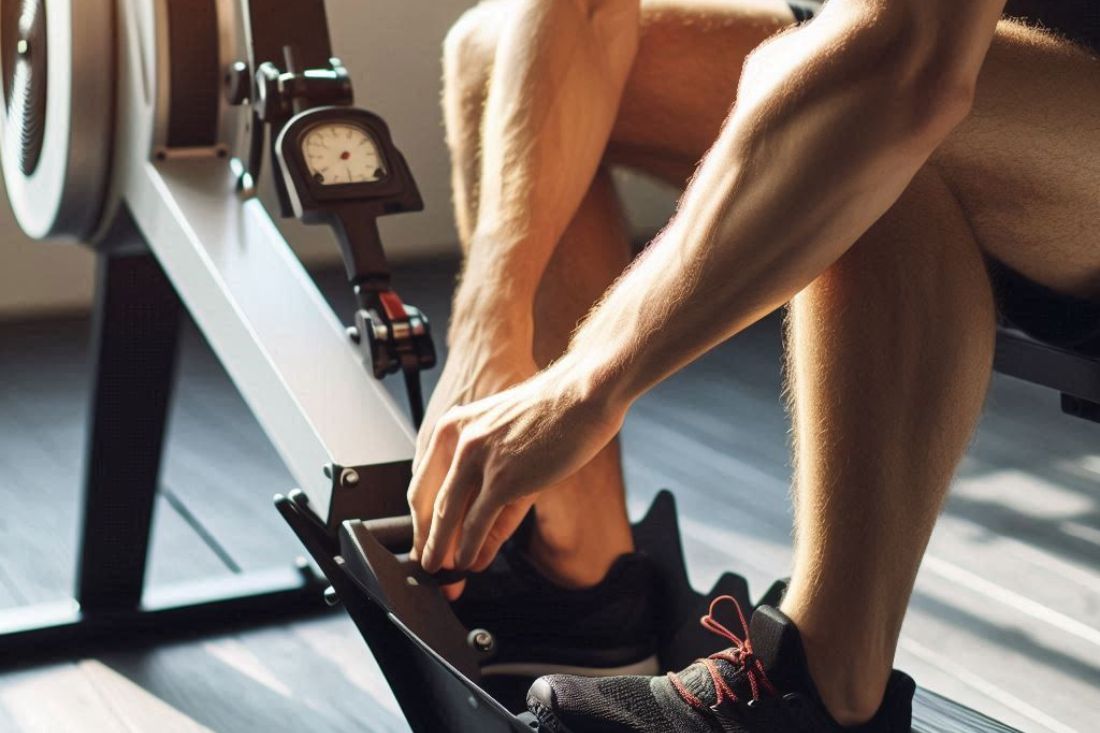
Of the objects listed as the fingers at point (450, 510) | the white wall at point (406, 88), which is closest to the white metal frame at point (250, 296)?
the fingers at point (450, 510)

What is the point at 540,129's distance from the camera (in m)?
1.10

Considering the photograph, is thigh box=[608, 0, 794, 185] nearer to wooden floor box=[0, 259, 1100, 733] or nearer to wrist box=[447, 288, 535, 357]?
wrist box=[447, 288, 535, 357]

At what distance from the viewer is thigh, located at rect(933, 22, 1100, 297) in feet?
2.88

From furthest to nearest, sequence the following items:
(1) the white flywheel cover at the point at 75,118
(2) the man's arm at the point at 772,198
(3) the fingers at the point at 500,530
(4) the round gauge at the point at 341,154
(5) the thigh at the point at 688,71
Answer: (1) the white flywheel cover at the point at 75,118 < (4) the round gauge at the point at 341,154 < (5) the thigh at the point at 688,71 < (3) the fingers at the point at 500,530 < (2) the man's arm at the point at 772,198

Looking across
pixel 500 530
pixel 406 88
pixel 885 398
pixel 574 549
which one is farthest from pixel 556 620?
pixel 406 88

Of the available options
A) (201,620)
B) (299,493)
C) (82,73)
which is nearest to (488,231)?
(299,493)

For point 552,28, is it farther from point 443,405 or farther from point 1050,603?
point 1050,603

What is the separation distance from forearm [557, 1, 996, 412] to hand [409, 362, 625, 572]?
3cm

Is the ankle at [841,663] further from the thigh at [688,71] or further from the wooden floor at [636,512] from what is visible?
the wooden floor at [636,512]

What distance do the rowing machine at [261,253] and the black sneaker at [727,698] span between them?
2.9 inches

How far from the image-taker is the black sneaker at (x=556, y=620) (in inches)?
42.5

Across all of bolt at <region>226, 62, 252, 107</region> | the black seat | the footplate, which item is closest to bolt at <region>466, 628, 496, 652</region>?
the footplate

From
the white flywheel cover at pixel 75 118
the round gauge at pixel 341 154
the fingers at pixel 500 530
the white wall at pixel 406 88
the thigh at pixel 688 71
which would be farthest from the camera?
the white wall at pixel 406 88

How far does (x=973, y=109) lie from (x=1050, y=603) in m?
1.05
